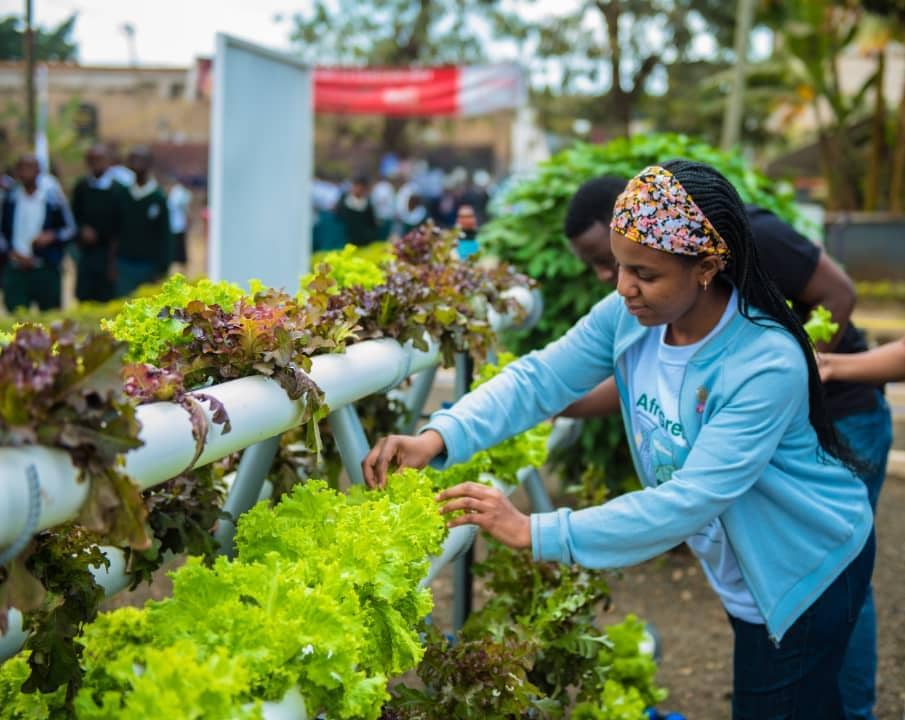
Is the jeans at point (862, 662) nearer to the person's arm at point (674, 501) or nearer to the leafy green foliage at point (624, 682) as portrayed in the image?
the leafy green foliage at point (624, 682)

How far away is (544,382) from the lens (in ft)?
9.07

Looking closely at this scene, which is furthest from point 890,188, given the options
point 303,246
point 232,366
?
point 232,366

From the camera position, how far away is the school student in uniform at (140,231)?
11.8m

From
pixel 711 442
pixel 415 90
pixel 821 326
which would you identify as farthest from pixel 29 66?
pixel 711 442

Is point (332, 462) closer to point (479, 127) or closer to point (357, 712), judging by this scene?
point (357, 712)

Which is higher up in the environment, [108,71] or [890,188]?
[108,71]

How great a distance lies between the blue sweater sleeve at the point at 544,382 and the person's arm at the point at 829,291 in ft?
3.21

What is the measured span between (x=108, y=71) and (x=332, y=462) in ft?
112

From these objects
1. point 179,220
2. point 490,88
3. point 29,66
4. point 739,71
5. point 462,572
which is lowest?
point 462,572

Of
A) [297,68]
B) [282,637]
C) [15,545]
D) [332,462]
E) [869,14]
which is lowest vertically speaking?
[332,462]

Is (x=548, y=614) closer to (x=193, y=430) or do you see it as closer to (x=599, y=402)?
(x=599, y=402)

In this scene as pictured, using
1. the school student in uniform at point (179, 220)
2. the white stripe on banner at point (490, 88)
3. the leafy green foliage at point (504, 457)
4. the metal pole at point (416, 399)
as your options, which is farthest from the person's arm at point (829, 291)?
the school student in uniform at point (179, 220)

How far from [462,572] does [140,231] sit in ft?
30.0

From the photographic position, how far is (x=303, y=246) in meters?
7.55
